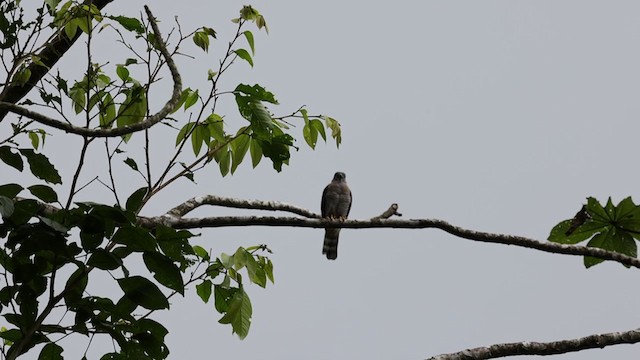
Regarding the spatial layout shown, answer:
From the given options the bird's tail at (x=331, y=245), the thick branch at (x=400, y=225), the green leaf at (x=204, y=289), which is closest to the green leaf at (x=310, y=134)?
the thick branch at (x=400, y=225)

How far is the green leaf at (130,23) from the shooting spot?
366 centimetres

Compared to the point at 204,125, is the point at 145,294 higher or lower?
lower

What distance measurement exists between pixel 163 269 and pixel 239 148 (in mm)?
1442

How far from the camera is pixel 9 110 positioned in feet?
10.4

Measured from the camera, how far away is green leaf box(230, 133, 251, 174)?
401cm

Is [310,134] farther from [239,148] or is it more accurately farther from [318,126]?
[239,148]

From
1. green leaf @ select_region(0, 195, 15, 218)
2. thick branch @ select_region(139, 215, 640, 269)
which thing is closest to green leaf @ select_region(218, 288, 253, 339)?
thick branch @ select_region(139, 215, 640, 269)

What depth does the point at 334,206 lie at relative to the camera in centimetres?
956

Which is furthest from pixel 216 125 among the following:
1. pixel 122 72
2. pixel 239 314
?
pixel 239 314

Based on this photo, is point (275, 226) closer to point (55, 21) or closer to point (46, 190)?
point (46, 190)

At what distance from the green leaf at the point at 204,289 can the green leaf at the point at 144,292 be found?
93 centimetres

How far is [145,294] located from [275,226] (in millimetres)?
925

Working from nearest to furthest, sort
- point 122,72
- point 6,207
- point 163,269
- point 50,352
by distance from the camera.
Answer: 1. point 6,207
2. point 163,269
3. point 50,352
4. point 122,72

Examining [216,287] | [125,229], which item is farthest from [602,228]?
[125,229]
